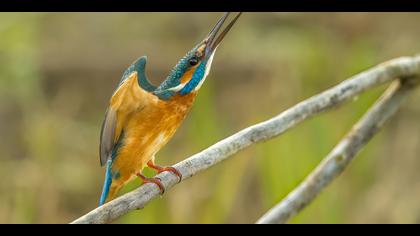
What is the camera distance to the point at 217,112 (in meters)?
5.34

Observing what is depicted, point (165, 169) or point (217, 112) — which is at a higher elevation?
point (217, 112)

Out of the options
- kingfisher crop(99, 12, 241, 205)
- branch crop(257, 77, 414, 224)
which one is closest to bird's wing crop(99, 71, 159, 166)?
kingfisher crop(99, 12, 241, 205)

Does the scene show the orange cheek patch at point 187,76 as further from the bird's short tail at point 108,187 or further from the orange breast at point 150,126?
the bird's short tail at point 108,187

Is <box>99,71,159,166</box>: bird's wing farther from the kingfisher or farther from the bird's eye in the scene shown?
the bird's eye

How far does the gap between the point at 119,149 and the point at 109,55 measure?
3285mm

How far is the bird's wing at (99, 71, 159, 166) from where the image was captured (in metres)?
2.16

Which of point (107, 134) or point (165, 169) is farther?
point (165, 169)

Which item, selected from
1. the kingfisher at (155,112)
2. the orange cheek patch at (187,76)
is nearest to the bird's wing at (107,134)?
the kingfisher at (155,112)

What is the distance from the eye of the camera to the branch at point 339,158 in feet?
8.93

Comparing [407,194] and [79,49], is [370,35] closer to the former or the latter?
[407,194]

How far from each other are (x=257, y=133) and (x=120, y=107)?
17.3 inches

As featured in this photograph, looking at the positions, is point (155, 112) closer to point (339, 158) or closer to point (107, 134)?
point (107, 134)

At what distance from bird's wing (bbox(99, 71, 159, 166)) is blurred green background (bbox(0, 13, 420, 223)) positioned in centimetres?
70

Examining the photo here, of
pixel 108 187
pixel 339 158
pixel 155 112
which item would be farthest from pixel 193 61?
pixel 339 158
